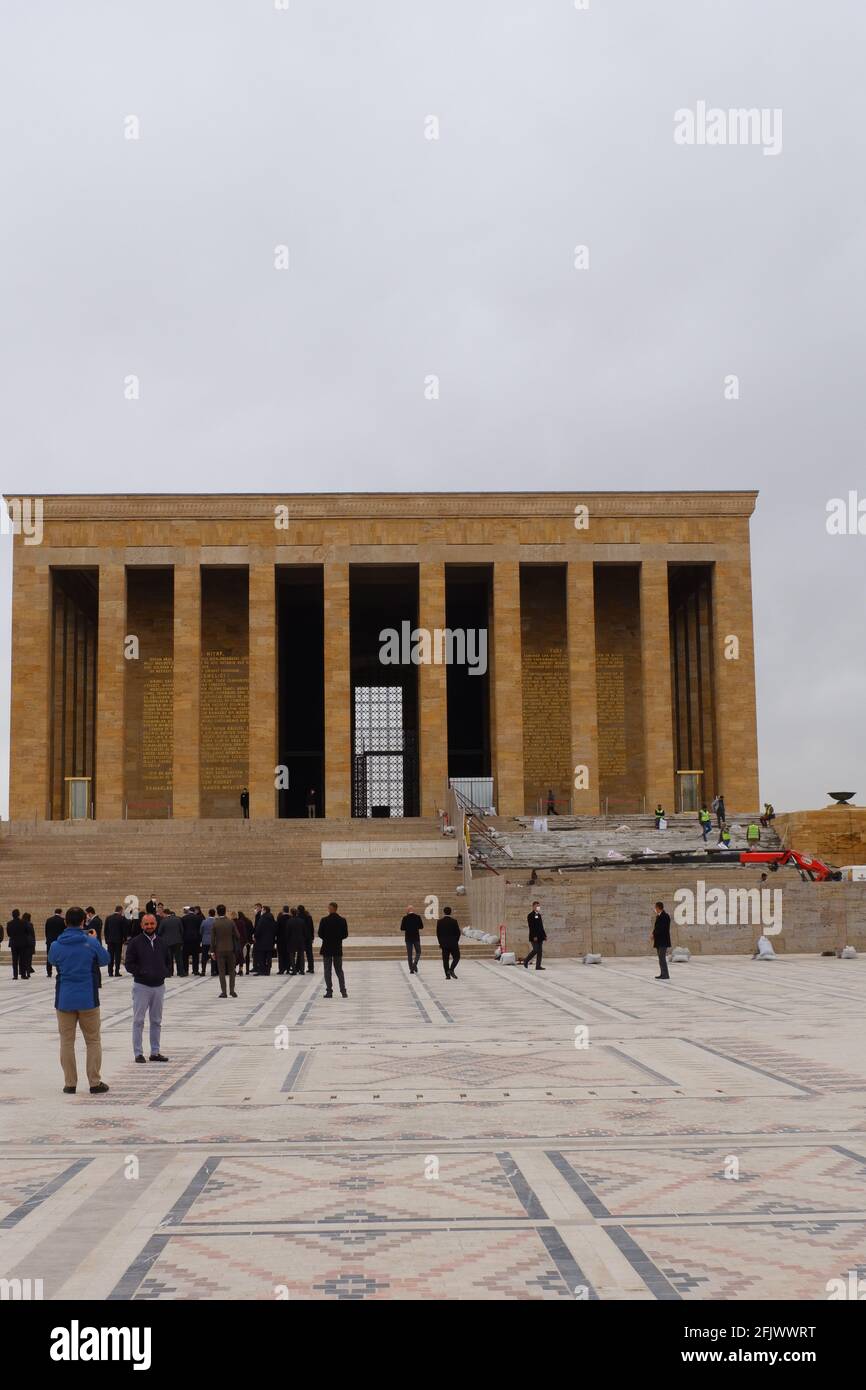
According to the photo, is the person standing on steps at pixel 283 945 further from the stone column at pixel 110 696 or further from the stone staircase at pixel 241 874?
the stone column at pixel 110 696

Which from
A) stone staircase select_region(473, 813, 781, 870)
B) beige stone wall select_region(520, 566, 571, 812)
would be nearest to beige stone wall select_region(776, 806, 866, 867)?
stone staircase select_region(473, 813, 781, 870)

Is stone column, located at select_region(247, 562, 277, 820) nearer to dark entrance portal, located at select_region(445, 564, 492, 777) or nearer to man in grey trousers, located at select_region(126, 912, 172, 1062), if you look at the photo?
dark entrance portal, located at select_region(445, 564, 492, 777)

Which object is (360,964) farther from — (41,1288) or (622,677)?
(622,677)

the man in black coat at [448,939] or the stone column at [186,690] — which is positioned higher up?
the stone column at [186,690]

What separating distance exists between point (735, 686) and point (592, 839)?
11.2 metres

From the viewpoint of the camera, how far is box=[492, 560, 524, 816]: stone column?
43031mm

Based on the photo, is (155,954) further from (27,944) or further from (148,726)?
(148,726)

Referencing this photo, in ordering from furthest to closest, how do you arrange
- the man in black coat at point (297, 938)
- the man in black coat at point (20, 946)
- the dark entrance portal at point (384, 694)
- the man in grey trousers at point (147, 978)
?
the dark entrance portal at point (384, 694), the man in black coat at point (297, 938), the man in black coat at point (20, 946), the man in grey trousers at point (147, 978)

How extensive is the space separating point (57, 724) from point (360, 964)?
81.7 feet

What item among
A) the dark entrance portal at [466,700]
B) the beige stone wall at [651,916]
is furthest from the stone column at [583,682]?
the beige stone wall at [651,916]

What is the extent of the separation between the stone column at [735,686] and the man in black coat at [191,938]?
24.1 metres

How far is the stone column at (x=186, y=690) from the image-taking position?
140 ft

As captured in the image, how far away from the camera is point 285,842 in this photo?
34.8 metres

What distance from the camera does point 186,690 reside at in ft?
141
